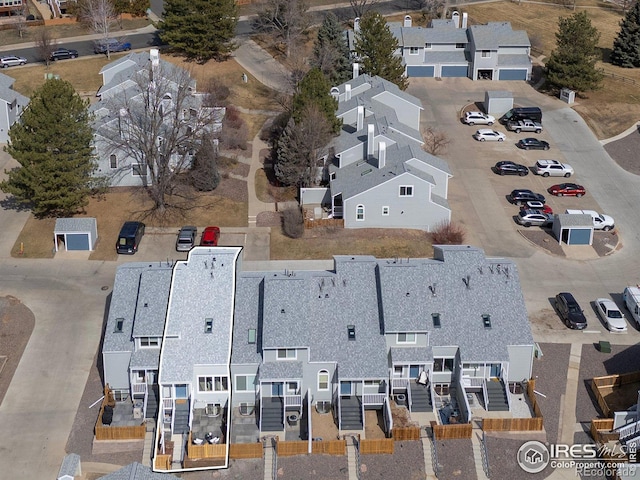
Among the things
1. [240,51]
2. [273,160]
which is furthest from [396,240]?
[240,51]

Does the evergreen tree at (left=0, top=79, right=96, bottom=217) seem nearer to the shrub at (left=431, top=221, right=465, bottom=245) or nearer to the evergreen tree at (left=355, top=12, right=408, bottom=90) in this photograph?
the shrub at (left=431, top=221, right=465, bottom=245)

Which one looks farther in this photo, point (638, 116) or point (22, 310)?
point (638, 116)

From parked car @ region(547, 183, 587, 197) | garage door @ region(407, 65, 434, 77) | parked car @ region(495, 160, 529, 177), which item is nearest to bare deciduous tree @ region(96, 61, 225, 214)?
parked car @ region(495, 160, 529, 177)

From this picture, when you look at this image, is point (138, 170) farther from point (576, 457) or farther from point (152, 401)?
point (576, 457)

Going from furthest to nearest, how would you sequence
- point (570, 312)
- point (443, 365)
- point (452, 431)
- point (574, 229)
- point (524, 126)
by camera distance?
point (524, 126)
point (574, 229)
point (570, 312)
point (443, 365)
point (452, 431)

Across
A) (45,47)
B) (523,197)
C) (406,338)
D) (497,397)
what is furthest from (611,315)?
(45,47)

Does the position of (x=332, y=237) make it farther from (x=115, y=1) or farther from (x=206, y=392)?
(x=115, y=1)

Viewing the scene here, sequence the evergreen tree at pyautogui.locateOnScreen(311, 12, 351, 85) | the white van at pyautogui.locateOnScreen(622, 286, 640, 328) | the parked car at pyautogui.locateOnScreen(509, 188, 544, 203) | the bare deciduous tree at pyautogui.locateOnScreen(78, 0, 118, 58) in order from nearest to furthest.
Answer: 1. the white van at pyautogui.locateOnScreen(622, 286, 640, 328)
2. the parked car at pyautogui.locateOnScreen(509, 188, 544, 203)
3. the evergreen tree at pyautogui.locateOnScreen(311, 12, 351, 85)
4. the bare deciduous tree at pyautogui.locateOnScreen(78, 0, 118, 58)
